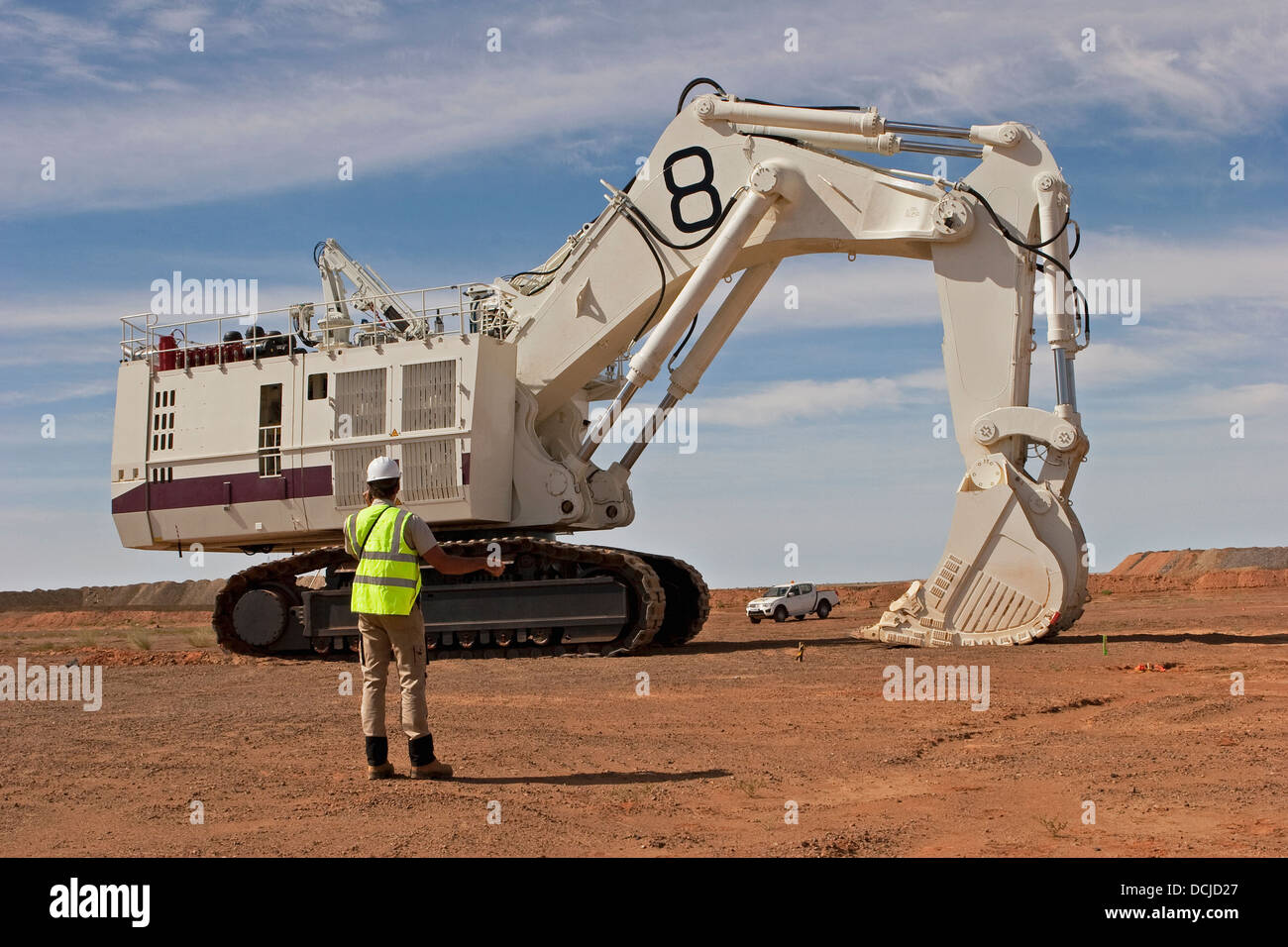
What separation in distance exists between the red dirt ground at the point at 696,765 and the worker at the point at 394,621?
9.5 inches

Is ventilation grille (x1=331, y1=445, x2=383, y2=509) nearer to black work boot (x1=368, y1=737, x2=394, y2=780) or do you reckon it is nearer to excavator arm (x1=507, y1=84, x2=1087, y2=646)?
excavator arm (x1=507, y1=84, x2=1087, y2=646)

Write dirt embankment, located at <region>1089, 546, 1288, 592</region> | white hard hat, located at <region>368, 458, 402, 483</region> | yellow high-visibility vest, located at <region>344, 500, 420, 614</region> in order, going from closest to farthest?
yellow high-visibility vest, located at <region>344, 500, 420, 614</region>, white hard hat, located at <region>368, 458, 402, 483</region>, dirt embankment, located at <region>1089, 546, 1288, 592</region>

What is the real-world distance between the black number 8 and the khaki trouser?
1139 cm

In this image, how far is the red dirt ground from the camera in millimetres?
6508

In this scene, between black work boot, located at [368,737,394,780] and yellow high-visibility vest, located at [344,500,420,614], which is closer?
black work boot, located at [368,737,394,780]

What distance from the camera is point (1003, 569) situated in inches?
659

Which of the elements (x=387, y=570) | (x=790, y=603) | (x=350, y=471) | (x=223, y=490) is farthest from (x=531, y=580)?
(x=790, y=603)

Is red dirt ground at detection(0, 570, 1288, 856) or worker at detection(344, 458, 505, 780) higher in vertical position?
worker at detection(344, 458, 505, 780)

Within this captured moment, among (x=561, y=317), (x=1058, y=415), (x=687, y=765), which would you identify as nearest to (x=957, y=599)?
(x=1058, y=415)

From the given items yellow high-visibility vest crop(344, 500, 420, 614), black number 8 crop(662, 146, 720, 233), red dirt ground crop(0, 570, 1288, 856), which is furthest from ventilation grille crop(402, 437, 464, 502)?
yellow high-visibility vest crop(344, 500, 420, 614)

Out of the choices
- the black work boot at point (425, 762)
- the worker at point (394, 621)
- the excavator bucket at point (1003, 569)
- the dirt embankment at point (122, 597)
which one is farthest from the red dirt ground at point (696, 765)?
the dirt embankment at point (122, 597)

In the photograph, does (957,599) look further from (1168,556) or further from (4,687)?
(1168,556)

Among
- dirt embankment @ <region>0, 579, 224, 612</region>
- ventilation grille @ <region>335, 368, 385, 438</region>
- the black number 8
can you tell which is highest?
the black number 8
